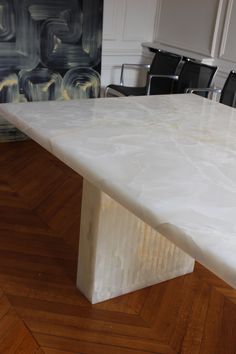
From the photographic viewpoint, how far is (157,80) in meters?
4.04

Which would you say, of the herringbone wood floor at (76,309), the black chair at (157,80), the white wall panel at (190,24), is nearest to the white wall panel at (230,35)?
the white wall panel at (190,24)

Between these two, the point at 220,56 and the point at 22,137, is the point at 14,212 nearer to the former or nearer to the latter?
the point at 22,137

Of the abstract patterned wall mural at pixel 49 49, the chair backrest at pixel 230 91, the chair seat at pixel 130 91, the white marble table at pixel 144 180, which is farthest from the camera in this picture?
the chair seat at pixel 130 91

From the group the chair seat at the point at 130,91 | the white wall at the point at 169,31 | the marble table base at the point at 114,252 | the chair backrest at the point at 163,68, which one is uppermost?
the white wall at the point at 169,31

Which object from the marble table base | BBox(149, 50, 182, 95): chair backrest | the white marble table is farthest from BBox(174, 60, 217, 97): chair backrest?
the marble table base

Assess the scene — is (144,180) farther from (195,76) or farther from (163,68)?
(163,68)

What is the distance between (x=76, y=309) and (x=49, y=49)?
2.44 m

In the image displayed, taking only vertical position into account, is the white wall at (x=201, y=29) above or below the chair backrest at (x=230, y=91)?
→ above

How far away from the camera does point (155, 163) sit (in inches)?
53.8

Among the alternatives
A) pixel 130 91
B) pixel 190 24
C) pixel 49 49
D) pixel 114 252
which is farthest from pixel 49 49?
pixel 114 252

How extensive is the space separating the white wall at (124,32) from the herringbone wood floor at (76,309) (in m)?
2.31

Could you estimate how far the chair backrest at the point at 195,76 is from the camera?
3.47m

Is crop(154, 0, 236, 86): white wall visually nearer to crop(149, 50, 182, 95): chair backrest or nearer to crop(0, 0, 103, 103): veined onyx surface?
crop(149, 50, 182, 95): chair backrest

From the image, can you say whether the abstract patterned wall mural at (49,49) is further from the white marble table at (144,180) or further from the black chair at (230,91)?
the white marble table at (144,180)
